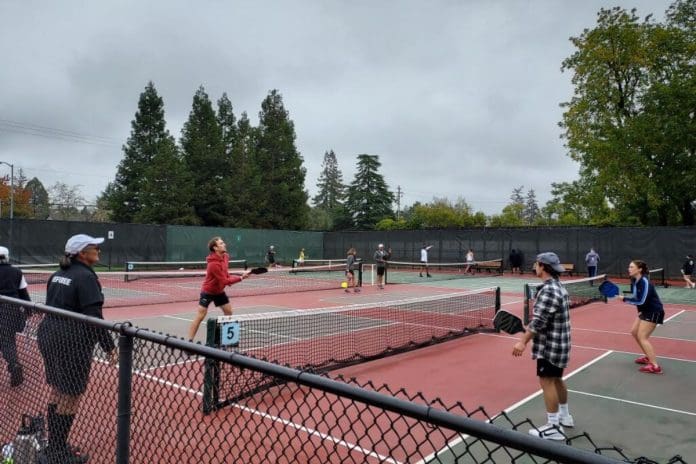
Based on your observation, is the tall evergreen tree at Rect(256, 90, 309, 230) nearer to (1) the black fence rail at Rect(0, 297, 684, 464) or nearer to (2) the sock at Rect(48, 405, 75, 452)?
(1) the black fence rail at Rect(0, 297, 684, 464)

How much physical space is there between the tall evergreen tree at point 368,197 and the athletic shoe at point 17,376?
60705 mm

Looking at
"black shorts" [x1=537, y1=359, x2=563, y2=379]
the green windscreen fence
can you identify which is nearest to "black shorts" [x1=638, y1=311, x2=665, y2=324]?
"black shorts" [x1=537, y1=359, x2=563, y2=379]

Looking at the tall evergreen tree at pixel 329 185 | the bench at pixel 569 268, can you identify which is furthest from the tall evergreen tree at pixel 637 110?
the tall evergreen tree at pixel 329 185

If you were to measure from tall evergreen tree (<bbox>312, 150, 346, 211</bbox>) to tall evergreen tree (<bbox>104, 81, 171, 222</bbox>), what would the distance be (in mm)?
51103

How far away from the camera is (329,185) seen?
99.9 metres

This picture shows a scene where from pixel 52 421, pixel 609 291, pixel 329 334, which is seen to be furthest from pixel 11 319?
pixel 609 291

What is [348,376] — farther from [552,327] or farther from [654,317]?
[654,317]

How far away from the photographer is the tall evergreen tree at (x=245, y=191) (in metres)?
47.4

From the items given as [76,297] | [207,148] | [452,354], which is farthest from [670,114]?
[207,148]

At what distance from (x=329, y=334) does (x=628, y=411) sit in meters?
5.43

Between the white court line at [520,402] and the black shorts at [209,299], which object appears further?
the black shorts at [209,299]

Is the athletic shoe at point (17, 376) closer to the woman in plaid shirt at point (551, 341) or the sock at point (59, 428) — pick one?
the sock at point (59, 428)

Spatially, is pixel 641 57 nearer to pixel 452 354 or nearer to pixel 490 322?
pixel 490 322

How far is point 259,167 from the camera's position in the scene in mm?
51000
